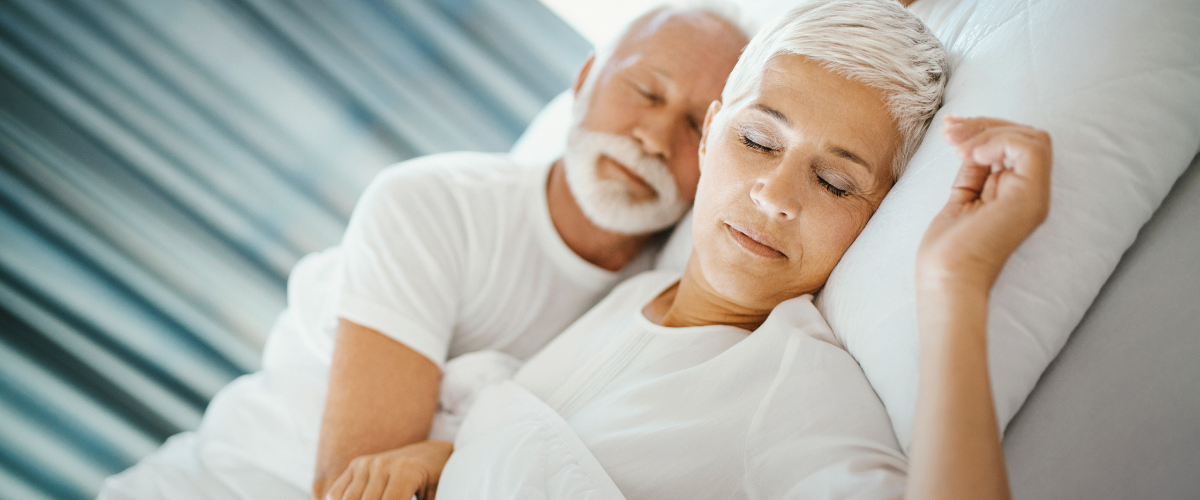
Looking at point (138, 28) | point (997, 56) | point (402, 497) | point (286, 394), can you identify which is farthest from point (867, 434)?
point (138, 28)

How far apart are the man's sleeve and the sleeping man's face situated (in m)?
0.27

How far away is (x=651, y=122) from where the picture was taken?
1165mm

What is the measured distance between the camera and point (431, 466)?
2.97 feet

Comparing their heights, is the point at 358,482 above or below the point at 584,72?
below

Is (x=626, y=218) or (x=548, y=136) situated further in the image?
(x=548, y=136)

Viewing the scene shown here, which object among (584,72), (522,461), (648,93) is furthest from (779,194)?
(584,72)

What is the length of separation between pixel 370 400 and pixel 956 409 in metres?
0.84

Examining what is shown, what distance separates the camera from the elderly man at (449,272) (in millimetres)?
1032

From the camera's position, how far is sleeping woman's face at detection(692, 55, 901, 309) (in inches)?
28.2

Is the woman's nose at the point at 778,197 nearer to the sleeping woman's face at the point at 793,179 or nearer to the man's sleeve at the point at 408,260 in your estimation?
the sleeping woman's face at the point at 793,179

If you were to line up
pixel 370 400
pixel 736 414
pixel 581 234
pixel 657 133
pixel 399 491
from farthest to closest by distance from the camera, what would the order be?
Answer: 1. pixel 581 234
2. pixel 657 133
3. pixel 370 400
4. pixel 399 491
5. pixel 736 414

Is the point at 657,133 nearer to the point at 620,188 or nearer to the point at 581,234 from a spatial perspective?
the point at 620,188

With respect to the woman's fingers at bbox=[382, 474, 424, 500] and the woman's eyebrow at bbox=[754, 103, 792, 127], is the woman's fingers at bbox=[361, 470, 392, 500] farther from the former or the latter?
the woman's eyebrow at bbox=[754, 103, 792, 127]

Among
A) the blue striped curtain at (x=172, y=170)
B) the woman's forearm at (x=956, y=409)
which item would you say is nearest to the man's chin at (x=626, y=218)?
the woman's forearm at (x=956, y=409)
